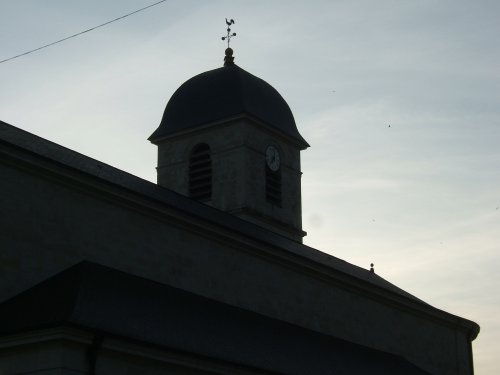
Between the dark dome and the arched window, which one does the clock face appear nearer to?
the dark dome

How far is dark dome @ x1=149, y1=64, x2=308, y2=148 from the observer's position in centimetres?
3891

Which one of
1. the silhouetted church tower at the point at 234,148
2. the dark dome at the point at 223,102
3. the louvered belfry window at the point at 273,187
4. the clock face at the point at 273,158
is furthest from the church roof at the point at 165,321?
the dark dome at the point at 223,102

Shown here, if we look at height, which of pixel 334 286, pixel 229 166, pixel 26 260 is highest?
pixel 229 166

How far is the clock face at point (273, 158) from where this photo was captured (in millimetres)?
39406

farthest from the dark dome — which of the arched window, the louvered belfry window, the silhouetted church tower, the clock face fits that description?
the louvered belfry window

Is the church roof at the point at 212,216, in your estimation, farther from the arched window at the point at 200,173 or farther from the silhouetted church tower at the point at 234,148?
the arched window at the point at 200,173

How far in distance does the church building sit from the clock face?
0.08m

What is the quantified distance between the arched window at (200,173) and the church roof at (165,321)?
9705 mm

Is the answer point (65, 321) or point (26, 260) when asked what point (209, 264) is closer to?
point (26, 260)

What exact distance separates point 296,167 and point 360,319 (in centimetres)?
874

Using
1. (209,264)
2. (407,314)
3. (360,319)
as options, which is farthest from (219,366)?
(407,314)

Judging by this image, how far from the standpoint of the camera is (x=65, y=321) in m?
20.0

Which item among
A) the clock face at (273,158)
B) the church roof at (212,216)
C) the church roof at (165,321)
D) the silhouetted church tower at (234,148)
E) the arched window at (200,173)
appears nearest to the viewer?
the church roof at (165,321)

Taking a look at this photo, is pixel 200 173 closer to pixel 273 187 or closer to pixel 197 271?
pixel 273 187
